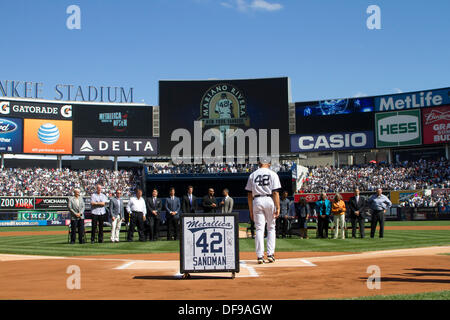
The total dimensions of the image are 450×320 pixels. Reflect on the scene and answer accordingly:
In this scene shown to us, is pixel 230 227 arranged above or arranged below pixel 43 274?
above

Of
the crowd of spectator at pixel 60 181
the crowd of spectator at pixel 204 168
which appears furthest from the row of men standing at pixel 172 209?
the crowd of spectator at pixel 60 181

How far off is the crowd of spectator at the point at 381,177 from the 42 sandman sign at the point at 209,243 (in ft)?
139

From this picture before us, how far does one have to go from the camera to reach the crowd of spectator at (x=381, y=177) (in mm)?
48500

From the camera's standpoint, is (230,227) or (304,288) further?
(230,227)

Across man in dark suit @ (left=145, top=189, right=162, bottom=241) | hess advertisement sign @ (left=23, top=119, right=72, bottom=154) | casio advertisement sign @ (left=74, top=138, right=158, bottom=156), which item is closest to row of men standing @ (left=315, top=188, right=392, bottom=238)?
man in dark suit @ (left=145, top=189, right=162, bottom=241)

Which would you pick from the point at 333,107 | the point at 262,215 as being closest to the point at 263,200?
the point at 262,215

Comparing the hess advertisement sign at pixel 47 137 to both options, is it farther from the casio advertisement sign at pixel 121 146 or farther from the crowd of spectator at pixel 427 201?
the crowd of spectator at pixel 427 201

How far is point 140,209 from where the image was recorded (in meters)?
17.8

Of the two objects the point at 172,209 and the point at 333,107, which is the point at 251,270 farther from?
the point at 333,107

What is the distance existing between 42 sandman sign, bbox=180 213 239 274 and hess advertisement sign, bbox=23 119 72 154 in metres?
49.1

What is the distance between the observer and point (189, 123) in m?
54.6

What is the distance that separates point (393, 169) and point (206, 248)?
156 ft
